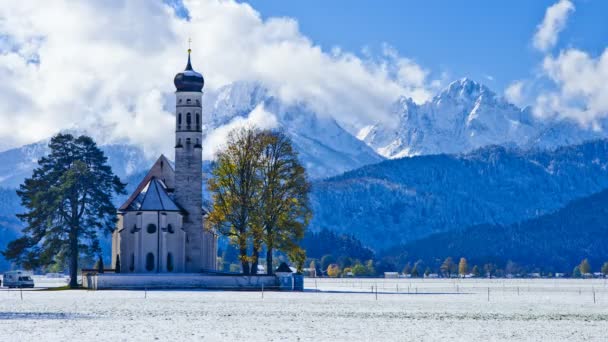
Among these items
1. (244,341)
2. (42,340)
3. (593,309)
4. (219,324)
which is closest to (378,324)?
(219,324)

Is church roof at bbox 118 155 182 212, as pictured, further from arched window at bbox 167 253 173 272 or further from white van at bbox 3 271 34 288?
white van at bbox 3 271 34 288

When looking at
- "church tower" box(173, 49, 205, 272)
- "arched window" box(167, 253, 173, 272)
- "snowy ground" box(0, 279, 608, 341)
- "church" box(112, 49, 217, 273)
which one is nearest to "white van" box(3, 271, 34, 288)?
"church" box(112, 49, 217, 273)

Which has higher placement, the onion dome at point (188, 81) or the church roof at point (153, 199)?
the onion dome at point (188, 81)

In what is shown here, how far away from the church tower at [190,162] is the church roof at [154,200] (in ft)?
7.16

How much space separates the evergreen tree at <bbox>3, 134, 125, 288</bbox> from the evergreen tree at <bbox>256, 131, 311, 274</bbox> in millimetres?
15236

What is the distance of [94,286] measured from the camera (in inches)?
4441

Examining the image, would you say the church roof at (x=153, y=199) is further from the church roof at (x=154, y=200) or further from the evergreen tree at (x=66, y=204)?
the evergreen tree at (x=66, y=204)

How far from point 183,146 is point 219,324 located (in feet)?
229

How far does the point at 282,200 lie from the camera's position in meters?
112

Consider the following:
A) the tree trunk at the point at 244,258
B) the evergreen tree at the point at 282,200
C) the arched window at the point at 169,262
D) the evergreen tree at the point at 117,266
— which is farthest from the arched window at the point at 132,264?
the evergreen tree at the point at 282,200

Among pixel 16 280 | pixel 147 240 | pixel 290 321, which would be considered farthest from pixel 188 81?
pixel 290 321

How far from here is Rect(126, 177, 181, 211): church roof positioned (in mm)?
121438

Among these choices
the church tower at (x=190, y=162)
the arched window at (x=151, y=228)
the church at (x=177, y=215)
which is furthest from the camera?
the church tower at (x=190, y=162)

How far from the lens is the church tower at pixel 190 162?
124812 millimetres
